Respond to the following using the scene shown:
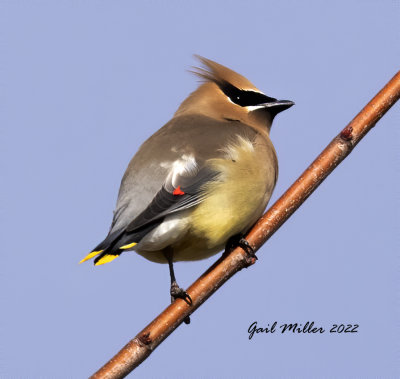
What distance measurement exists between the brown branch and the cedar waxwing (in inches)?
3.4

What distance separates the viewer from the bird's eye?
16.5 feet

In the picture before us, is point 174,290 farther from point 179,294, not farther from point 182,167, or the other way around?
point 182,167

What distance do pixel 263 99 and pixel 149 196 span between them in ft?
5.11

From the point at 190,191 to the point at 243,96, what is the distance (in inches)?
54.9

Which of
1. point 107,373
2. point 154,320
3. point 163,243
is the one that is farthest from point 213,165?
point 107,373

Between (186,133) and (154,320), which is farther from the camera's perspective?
(186,133)

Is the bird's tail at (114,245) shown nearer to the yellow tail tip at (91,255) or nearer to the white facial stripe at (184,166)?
the yellow tail tip at (91,255)

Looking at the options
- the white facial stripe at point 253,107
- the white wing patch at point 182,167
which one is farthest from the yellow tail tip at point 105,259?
the white facial stripe at point 253,107

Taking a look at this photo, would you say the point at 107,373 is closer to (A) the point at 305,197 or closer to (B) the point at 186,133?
(A) the point at 305,197

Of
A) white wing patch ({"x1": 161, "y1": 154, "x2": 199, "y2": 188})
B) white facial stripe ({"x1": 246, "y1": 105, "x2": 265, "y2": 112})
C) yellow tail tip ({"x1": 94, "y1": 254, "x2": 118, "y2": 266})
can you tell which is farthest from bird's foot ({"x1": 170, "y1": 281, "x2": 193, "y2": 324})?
white facial stripe ({"x1": 246, "y1": 105, "x2": 265, "y2": 112})

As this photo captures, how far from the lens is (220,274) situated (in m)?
3.65

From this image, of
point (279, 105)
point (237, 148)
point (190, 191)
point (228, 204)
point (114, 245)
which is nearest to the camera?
point (114, 245)

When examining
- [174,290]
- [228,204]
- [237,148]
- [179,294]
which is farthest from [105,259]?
[237,148]

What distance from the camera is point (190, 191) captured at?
389cm
